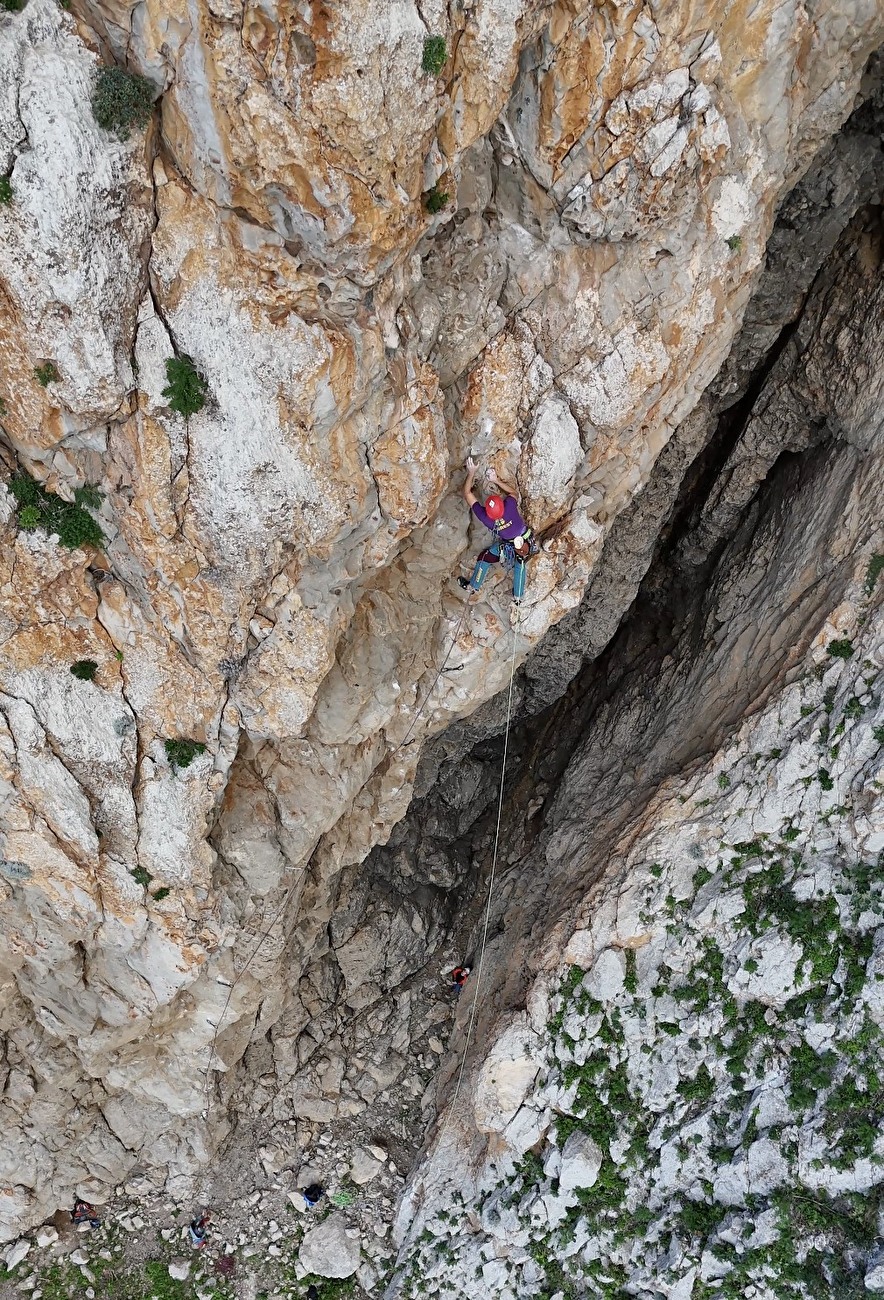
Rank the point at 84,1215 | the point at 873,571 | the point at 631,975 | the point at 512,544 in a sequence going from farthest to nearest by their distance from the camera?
the point at 84,1215, the point at 631,975, the point at 873,571, the point at 512,544

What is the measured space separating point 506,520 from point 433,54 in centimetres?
626

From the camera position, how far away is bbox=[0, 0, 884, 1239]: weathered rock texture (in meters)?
9.35

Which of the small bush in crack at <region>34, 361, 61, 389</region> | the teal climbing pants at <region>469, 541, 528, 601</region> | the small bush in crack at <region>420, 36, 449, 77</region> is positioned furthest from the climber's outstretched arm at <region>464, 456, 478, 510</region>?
the small bush in crack at <region>34, 361, 61, 389</region>

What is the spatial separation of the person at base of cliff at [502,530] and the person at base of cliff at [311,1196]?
16032 millimetres

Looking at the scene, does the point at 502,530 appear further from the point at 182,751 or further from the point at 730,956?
the point at 730,956

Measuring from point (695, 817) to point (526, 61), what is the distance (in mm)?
12840

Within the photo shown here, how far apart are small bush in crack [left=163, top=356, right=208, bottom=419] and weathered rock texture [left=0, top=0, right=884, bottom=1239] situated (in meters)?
0.14

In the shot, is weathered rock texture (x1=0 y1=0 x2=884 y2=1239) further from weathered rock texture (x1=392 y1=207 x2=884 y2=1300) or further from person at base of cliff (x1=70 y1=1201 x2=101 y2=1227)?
person at base of cliff (x1=70 y1=1201 x2=101 y2=1227)

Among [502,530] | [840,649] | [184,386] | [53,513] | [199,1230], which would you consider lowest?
[199,1230]

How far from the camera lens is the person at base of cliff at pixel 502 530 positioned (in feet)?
42.2

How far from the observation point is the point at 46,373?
10.3 meters

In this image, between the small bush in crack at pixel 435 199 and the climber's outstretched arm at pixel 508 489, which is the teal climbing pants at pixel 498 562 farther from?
the small bush in crack at pixel 435 199

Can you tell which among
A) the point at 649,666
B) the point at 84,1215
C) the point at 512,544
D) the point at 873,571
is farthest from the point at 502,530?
the point at 84,1215

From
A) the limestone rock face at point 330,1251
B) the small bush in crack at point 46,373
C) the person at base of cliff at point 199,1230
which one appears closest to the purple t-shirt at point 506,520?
the small bush in crack at point 46,373
